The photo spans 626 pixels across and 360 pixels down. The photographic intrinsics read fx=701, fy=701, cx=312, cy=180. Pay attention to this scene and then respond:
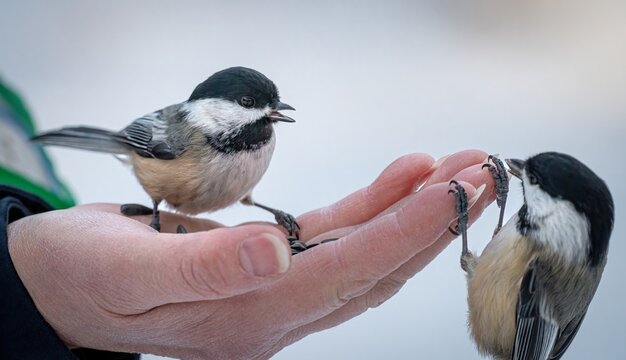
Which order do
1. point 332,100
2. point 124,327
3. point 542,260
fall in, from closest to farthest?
point 124,327 < point 542,260 < point 332,100

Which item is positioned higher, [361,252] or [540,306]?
[361,252]

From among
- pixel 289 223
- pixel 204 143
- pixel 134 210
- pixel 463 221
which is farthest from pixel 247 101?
pixel 463 221

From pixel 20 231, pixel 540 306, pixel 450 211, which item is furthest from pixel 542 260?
pixel 20 231

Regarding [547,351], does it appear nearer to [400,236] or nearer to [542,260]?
[542,260]

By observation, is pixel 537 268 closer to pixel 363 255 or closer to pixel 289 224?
pixel 363 255

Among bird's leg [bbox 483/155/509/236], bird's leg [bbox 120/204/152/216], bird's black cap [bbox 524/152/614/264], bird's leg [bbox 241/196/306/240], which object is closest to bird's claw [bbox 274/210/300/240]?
bird's leg [bbox 241/196/306/240]

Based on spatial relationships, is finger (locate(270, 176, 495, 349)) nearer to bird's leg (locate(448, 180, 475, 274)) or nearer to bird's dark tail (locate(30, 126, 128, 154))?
bird's leg (locate(448, 180, 475, 274))
